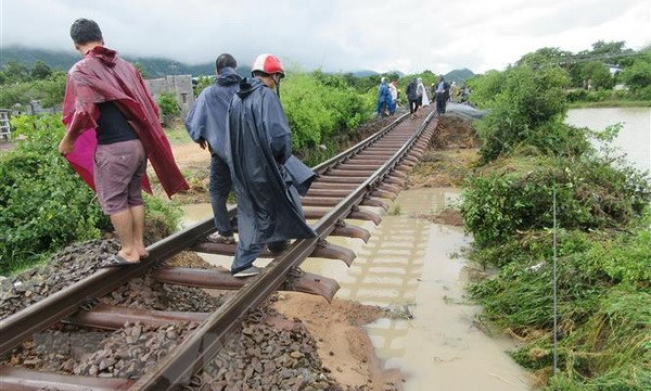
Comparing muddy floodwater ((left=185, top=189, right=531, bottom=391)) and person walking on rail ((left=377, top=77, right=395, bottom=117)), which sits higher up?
person walking on rail ((left=377, top=77, right=395, bottom=117))

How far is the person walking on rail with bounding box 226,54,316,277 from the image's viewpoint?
136 inches

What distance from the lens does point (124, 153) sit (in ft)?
11.0

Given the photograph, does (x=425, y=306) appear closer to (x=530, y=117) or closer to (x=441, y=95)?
(x=530, y=117)

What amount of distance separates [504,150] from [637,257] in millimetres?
7805

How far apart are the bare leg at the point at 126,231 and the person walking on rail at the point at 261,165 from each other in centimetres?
74

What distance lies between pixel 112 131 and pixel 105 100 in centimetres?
24

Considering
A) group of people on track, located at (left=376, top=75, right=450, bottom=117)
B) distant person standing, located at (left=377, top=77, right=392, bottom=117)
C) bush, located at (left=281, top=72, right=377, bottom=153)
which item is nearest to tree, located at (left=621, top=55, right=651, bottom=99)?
group of people on track, located at (left=376, top=75, right=450, bottom=117)

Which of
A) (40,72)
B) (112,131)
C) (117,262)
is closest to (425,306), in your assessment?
(117,262)

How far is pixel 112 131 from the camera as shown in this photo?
332cm

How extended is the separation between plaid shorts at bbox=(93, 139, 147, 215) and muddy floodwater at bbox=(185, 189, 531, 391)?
269 cm

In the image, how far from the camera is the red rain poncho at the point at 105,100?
310 cm

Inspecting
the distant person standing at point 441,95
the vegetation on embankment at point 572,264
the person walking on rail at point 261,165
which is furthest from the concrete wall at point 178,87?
the person walking on rail at point 261,165

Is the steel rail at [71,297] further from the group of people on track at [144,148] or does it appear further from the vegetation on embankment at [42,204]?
the vegetation on embankment at [42,204]

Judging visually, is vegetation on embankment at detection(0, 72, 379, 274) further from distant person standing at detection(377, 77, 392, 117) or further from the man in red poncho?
distant person standing at detection(377, 77, 392, 117)
